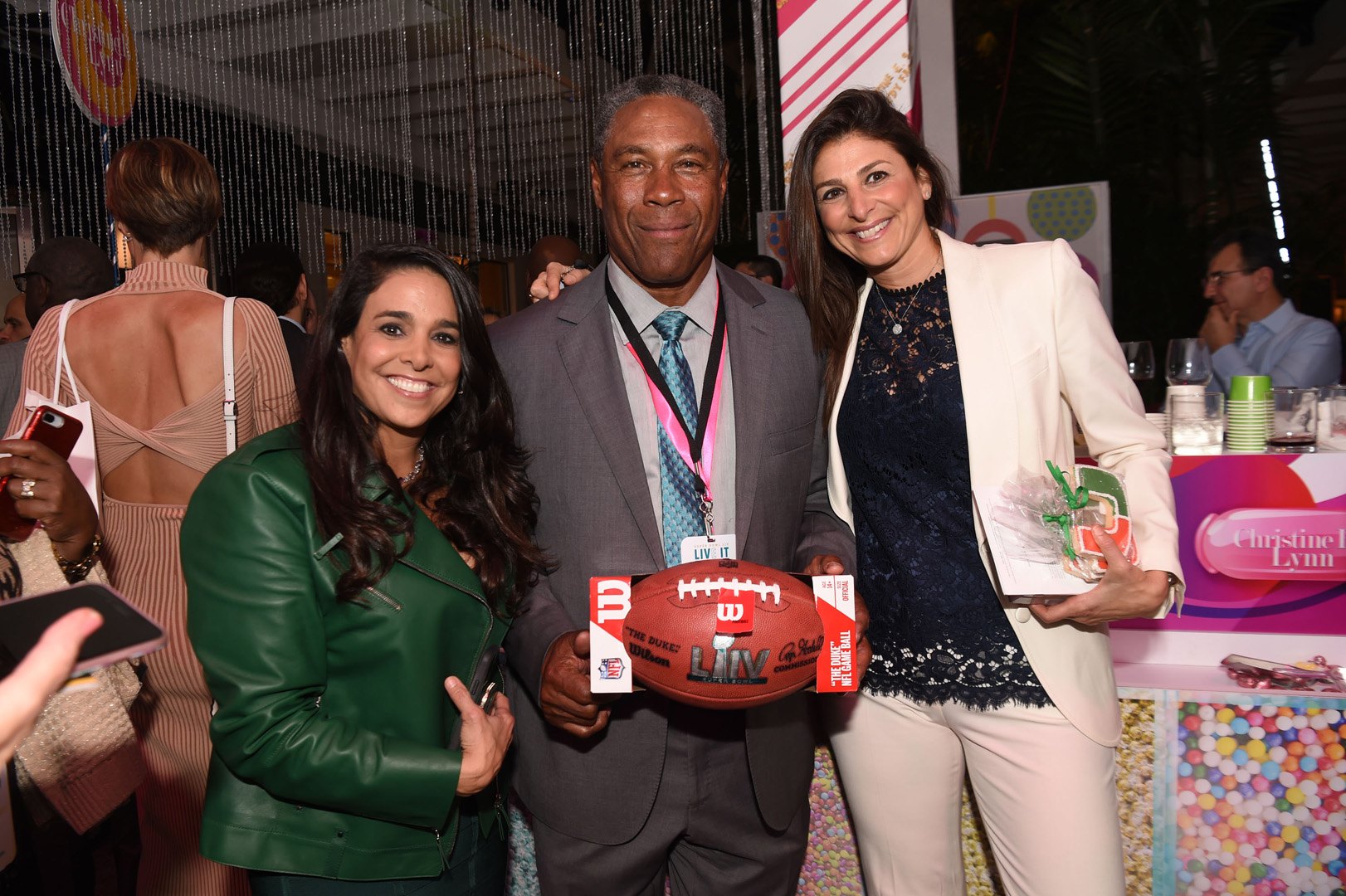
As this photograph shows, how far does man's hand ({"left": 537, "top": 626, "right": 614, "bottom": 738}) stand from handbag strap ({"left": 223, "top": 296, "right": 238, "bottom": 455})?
124cm

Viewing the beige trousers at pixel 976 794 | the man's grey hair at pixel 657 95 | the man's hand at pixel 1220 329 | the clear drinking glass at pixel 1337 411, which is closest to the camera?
the beige trousers at pixel 976 794

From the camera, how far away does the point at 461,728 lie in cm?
152

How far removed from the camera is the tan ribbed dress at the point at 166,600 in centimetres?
227

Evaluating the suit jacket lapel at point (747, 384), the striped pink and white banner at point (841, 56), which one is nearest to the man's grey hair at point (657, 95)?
the suit jacket lapel at point (747, 384)

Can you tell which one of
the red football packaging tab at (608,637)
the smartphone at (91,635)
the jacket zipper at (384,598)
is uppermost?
the smartphone at (91,635)

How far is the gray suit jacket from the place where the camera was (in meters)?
1.70

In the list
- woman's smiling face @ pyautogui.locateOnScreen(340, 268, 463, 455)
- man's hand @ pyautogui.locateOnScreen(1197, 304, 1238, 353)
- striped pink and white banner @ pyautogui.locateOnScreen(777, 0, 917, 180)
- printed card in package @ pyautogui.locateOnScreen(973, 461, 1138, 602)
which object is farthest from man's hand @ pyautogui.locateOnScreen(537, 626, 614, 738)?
man's hand @ pyautogui.locateOnScreen(1197, 304, 1238, 353)

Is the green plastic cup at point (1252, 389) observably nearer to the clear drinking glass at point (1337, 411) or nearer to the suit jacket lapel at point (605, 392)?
the clear drinking glass at point (1337, 411)

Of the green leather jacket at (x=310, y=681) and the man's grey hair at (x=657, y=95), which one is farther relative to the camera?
the man's grey hair at (x=657, y=95)

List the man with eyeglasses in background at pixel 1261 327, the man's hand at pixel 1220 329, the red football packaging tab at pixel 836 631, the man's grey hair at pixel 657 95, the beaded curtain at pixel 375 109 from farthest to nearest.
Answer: the beaded curtain at pixel 375 109 → the man's hand at pixel 1220 329 → the man with eyeglasses in background at pixel 1261 327 → the man's grey hair at pixel 657 95 → the red football packaging tab at pixel 836 631

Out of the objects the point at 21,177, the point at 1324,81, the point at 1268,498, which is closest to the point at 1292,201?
the point at 1324,81

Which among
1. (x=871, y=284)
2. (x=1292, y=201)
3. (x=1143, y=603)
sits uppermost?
(x=1292, y=201)

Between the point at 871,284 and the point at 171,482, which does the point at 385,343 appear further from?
the point at 171,482

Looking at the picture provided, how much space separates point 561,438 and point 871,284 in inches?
28.4
